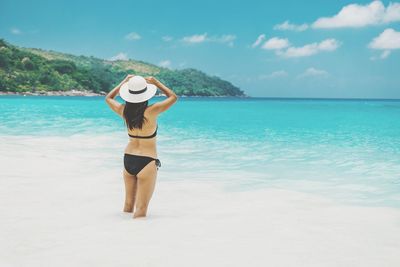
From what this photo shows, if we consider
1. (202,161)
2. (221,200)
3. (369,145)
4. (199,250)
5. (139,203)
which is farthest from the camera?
(369,145)

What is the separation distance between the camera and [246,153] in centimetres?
1398

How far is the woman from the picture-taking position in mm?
4980

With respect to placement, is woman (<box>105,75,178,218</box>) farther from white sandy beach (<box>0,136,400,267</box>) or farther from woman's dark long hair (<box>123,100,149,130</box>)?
white sandy beach (<box>0,136,400,267</box>)

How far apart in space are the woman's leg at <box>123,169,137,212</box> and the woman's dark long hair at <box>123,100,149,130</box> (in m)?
0.60

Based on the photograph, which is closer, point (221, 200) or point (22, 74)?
point (221, 200)

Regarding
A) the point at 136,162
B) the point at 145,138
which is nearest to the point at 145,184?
the point at 136,162

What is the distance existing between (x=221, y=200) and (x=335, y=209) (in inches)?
62.4

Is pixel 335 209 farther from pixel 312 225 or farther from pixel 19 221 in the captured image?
pixel 19 221

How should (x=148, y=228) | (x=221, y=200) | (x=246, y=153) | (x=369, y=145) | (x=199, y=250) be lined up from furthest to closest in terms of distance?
(x=369, y=145) → (x=246, y=153) → (x=221, y=200) → (x=148, y=228) → (x=199, y=250)

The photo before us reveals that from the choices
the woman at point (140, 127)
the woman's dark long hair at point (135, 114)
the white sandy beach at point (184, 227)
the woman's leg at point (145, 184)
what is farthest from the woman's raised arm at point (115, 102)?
the white sandy beach at point (184, 227)

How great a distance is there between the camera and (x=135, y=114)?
5031 millimetres

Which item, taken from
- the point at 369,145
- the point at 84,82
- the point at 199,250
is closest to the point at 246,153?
the point at 369,145

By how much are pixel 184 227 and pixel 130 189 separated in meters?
0.81

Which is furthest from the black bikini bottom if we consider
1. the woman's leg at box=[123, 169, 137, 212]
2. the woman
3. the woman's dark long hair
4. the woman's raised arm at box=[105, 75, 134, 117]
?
the woman's raised arm at box=[105, 75, 134, 117]
